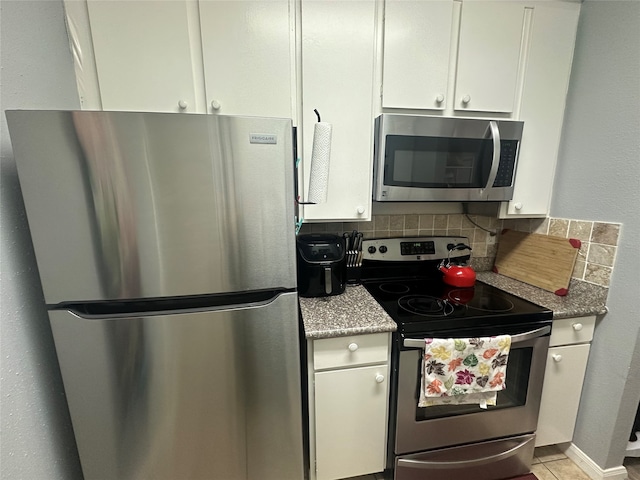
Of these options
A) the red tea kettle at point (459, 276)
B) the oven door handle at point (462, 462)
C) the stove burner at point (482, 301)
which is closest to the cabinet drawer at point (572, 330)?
the stove burner at point (482, 301)

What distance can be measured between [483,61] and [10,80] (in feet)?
5.96

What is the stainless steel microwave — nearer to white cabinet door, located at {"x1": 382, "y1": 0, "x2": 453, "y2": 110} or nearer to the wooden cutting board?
white cabinet door, located at {"x1": 382, "y1": 0, "x2": 453, "y2": 110}

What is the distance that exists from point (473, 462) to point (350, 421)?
0.64 m

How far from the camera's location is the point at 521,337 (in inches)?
46.3

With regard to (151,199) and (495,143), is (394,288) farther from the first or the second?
(151,199)

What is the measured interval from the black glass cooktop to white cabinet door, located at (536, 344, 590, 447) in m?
0.30

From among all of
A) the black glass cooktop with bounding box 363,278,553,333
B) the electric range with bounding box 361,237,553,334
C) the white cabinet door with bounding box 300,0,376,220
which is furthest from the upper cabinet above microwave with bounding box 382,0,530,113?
the black glass cooktop with bounding box 363,278,553,333

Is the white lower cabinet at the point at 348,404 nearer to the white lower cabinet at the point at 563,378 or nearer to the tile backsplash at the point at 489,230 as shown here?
the tile backsplash at the point at 489,230

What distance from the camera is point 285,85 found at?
1179 millimetres

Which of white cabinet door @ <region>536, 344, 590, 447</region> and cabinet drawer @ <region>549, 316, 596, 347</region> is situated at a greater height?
cabinet drawer @ <region>549, 316, 596, 347</region>

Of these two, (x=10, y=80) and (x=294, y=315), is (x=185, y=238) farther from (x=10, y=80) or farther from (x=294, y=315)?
(x=10, y=80)

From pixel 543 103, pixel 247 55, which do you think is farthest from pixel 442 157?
pixel 247 55

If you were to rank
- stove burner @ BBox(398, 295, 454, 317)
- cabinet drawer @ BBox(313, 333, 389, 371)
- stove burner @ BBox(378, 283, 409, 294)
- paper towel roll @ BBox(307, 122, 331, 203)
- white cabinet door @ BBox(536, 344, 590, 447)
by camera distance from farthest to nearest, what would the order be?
1. stove burner @ BBox(378, 283, 409, 294)
2. white cabinet door @ BBox(536, 344, 590, 447)
3. stove burner @ BBox(398, 295, 454, 317)
4. cabinet drawer @ BBox(313, 333, 389, 371)
5. paper towel roll @ BBox(307, 122, 331, 203)

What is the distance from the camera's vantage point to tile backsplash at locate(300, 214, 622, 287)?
4.26ft
